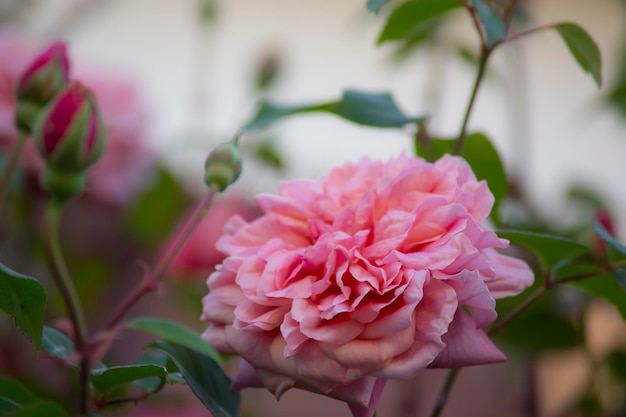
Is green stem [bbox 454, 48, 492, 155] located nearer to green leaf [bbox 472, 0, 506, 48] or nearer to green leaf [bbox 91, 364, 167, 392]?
green leaf [bbox 472, 0, 506, 48]

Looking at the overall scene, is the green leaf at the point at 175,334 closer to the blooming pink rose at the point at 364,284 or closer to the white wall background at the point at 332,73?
the blooming pink rose at the point at 364,284

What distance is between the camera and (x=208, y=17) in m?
0.77

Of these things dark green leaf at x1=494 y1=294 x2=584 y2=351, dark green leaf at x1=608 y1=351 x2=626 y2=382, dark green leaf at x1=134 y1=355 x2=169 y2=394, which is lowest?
dark green leaf at x1=608 y1=351 x2=626 y2=382

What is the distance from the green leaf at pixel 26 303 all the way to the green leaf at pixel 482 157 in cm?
19

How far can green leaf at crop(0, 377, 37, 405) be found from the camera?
0.28 meters

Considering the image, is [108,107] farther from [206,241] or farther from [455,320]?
[455,320]

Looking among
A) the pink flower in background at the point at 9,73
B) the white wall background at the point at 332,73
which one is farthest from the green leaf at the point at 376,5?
the white wall background at the point at 332,73

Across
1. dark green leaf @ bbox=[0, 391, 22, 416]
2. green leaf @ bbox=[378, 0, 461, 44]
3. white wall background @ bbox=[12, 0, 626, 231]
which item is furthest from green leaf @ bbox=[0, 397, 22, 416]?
white wall background @ bbox=[12, 0, 626, 231]

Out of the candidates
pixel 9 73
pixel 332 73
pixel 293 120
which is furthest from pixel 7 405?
pixel 332 73

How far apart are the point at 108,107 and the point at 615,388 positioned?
1.81 feet

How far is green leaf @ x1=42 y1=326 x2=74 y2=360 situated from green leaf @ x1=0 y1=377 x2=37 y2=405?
0.02m

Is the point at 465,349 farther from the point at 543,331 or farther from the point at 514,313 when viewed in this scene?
the point at 543,331

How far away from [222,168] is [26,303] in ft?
0.30

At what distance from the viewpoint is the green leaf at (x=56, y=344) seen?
0.91ft
